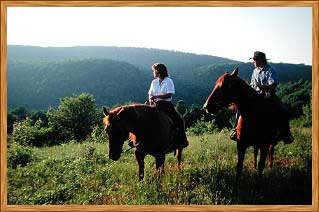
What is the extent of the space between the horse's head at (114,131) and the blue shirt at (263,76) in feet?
6.90

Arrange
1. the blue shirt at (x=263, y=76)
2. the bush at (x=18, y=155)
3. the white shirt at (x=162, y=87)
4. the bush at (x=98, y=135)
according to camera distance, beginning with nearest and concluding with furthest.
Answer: the blue shirt at (x=263, y=76), the white shirt at (x=162, y=87), the bush at (x=18, y=155), the bush at (x=98, y=135)

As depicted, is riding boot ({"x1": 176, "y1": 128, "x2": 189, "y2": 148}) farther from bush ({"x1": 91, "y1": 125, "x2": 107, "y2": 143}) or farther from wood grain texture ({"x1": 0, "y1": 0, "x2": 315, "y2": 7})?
wood grain texture ({"x1": 0, "y1": 0, "x2": 315, "y2": 7})

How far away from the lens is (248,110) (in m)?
8.78

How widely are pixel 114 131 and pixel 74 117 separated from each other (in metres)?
1.31

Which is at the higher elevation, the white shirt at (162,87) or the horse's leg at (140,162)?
the white shirt at (162,87)

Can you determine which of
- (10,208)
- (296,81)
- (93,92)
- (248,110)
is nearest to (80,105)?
(93,92)

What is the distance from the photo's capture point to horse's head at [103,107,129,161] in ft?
28.3

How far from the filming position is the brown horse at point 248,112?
865 centimetres

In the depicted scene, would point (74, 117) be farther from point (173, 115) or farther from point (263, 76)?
point (263, 76)

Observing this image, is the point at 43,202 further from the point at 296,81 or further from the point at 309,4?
the point at 309,4

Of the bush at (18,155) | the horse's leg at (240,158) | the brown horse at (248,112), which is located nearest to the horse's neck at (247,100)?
the brown horse at (248,112)

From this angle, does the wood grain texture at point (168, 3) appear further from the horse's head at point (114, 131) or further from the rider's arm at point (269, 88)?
the horse's head at point (114, 131)

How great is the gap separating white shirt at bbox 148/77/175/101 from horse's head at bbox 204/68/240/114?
69 centimetres

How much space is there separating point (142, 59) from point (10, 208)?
10.3ft
